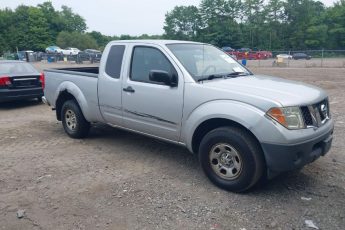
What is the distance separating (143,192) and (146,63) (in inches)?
76.7

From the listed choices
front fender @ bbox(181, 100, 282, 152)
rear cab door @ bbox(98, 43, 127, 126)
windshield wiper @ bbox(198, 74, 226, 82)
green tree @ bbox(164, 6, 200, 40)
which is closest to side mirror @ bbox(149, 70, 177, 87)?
windshield wiper @ bbox(198, 74, 226, 82)

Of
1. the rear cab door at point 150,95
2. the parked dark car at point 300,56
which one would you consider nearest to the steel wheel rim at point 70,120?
the rear cab door at point 150,95

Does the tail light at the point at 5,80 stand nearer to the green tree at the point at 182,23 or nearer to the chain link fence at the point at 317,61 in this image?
the chain link fence at the point at 317,61

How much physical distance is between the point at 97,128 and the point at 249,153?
4392mm

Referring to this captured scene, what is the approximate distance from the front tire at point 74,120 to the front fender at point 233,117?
2.53 meters

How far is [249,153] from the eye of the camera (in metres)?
3.91

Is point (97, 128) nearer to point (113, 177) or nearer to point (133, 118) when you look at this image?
point (133, 118)

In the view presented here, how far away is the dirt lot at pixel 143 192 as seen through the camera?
362 centimetres

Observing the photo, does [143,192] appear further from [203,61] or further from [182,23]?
[182,23]

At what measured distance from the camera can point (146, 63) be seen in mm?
5203

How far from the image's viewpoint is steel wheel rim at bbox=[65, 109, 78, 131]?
657cm

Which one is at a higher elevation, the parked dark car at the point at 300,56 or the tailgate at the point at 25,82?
the parked dark car at the point at 300,56

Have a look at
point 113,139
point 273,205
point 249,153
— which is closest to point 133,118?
point 113,139

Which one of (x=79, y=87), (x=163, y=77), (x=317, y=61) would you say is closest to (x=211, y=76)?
(x=163, y=77)
